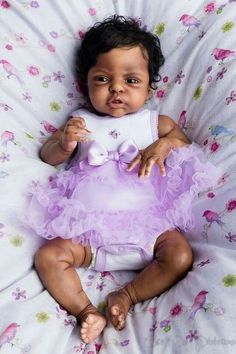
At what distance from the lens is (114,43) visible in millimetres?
1368

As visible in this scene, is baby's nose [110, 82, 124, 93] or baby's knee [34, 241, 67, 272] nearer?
baby's knee [34, 241, 67, 272]

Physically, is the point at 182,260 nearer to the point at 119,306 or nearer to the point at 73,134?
the point at 119,306

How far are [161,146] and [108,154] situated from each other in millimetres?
149

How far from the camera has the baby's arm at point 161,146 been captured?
119cm

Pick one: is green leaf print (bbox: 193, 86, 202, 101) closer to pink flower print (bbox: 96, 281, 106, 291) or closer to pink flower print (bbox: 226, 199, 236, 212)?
pink flower print (bbox: 226, 199, 236, 212)

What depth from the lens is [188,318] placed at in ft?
3.16

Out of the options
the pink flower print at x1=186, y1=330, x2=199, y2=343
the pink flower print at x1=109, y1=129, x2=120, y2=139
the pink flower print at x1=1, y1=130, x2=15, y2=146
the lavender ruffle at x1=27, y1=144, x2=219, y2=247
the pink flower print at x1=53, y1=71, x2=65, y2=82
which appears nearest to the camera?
the pink flower print at x1=186, y1=330, x2=199, y2=343

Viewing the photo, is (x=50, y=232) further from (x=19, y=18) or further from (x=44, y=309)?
(x=19, y=18)

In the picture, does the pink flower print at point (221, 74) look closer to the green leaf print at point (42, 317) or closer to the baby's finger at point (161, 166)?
the baby's finger at point (161, 166)

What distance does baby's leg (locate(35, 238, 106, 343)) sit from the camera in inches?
40.7

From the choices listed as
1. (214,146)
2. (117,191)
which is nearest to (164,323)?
(117,191)

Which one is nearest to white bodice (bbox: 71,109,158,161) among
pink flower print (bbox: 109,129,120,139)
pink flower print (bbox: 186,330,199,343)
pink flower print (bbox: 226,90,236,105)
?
pink flower print (bbox: 109,129,120,139)

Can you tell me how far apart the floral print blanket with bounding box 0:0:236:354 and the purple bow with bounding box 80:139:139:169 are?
136mm

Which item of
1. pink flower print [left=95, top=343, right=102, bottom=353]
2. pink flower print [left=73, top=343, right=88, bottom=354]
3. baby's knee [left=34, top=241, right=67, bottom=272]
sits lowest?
pink flower print [left=95, top=343, right=102, bottom=353]
